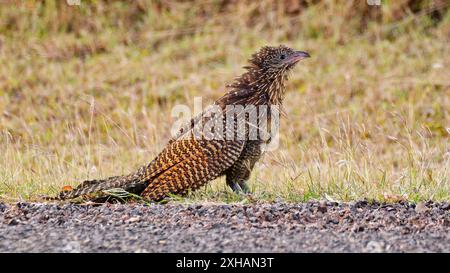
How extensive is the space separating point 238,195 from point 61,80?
6488 millimetres

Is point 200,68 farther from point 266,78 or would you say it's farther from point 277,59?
point 266,78

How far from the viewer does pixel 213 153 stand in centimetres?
707

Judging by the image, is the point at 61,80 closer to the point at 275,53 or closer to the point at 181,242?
the point at 275,53

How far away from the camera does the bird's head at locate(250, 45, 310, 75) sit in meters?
7.61

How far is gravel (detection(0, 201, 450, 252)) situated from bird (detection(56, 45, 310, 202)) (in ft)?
1.47

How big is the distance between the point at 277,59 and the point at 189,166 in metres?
1.25

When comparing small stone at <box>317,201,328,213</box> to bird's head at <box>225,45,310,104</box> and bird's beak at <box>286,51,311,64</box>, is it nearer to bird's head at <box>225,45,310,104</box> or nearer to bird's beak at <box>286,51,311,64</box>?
bird's head at <box>225,45,310,104</box>

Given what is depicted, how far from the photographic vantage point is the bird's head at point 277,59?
7.61 meters

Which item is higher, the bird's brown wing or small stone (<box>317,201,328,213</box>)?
the bird's brown wing

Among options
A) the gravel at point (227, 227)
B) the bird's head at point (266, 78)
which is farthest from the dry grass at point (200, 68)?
the gravel at point (227, 227)

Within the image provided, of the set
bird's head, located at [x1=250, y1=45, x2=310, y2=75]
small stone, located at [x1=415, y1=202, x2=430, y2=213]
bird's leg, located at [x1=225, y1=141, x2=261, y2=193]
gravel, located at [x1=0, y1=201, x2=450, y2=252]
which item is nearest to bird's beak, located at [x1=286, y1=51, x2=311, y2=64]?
bird's head, located at [x1=250, y1=45, x2=310, y2=75]

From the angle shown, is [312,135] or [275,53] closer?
[275,53]

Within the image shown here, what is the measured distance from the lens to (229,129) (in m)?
7.13
